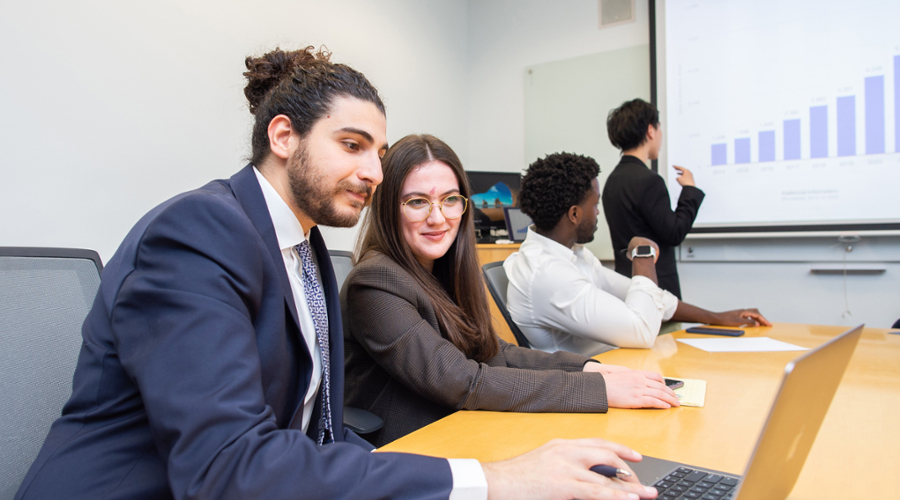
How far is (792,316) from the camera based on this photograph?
3211 mm

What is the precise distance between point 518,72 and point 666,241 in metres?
2.28

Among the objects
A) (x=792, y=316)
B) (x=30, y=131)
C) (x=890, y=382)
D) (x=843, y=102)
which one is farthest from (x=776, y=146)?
(x=30, y=131)

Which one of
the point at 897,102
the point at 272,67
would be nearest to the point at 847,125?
the point at 897,102

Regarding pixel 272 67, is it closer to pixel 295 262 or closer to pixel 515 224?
pixel 295 262

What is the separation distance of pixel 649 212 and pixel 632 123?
1.56 feet

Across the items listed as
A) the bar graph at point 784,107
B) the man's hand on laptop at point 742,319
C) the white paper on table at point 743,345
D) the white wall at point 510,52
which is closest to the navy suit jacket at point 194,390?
the white paper on table at point 743,345

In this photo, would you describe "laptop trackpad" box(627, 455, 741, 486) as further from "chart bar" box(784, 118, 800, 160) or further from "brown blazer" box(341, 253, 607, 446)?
"chart bar" box(784, 118, 800, 160)

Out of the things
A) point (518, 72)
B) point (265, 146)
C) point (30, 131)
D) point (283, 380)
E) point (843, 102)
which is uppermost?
point (518, 72)

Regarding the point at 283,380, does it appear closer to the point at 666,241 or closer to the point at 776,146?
the point at 666,241

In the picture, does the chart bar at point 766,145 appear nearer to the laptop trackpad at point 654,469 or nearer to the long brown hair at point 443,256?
the long brown hair at point 443,256

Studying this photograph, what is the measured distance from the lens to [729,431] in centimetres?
86

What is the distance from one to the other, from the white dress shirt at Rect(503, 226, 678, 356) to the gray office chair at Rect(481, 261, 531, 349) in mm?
34

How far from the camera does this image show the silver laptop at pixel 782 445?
427 mm

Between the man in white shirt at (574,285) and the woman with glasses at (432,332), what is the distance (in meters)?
0.30
